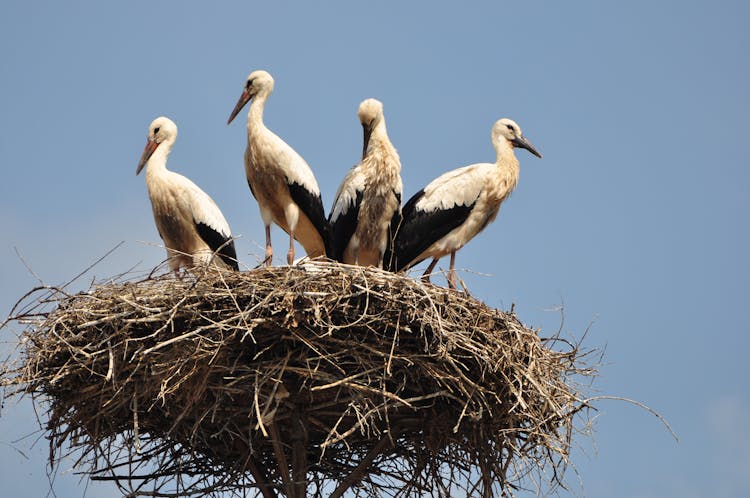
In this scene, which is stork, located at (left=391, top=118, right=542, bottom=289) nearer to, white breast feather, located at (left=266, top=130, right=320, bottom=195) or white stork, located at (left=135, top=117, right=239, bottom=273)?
white breast feather, located at (left=266, top=130, right=320, bottom=195)

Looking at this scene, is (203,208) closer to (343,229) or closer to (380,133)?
(343,229)

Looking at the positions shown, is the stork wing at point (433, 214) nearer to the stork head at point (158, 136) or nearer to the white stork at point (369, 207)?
the white stork at point (369, 207)

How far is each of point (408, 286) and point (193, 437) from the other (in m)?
1.57

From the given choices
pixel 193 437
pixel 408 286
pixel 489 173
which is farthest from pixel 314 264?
pixel 489 173

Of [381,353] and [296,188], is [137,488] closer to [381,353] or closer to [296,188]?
[381,353]

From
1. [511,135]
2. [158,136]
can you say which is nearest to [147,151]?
[158,136]

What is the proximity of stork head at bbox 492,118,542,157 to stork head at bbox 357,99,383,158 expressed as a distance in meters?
1.12

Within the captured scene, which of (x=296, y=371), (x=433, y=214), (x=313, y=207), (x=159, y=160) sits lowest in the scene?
(x=296, y=371)

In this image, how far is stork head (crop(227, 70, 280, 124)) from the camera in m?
9.64

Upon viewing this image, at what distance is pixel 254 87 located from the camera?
31.7 ft

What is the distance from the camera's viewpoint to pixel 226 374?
713 centimetres

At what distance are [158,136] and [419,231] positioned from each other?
2150 mm

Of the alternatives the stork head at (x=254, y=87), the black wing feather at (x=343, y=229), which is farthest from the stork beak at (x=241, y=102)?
the black wing feather at (x=343, y=229)

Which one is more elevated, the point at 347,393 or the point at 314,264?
the point at 314,264
